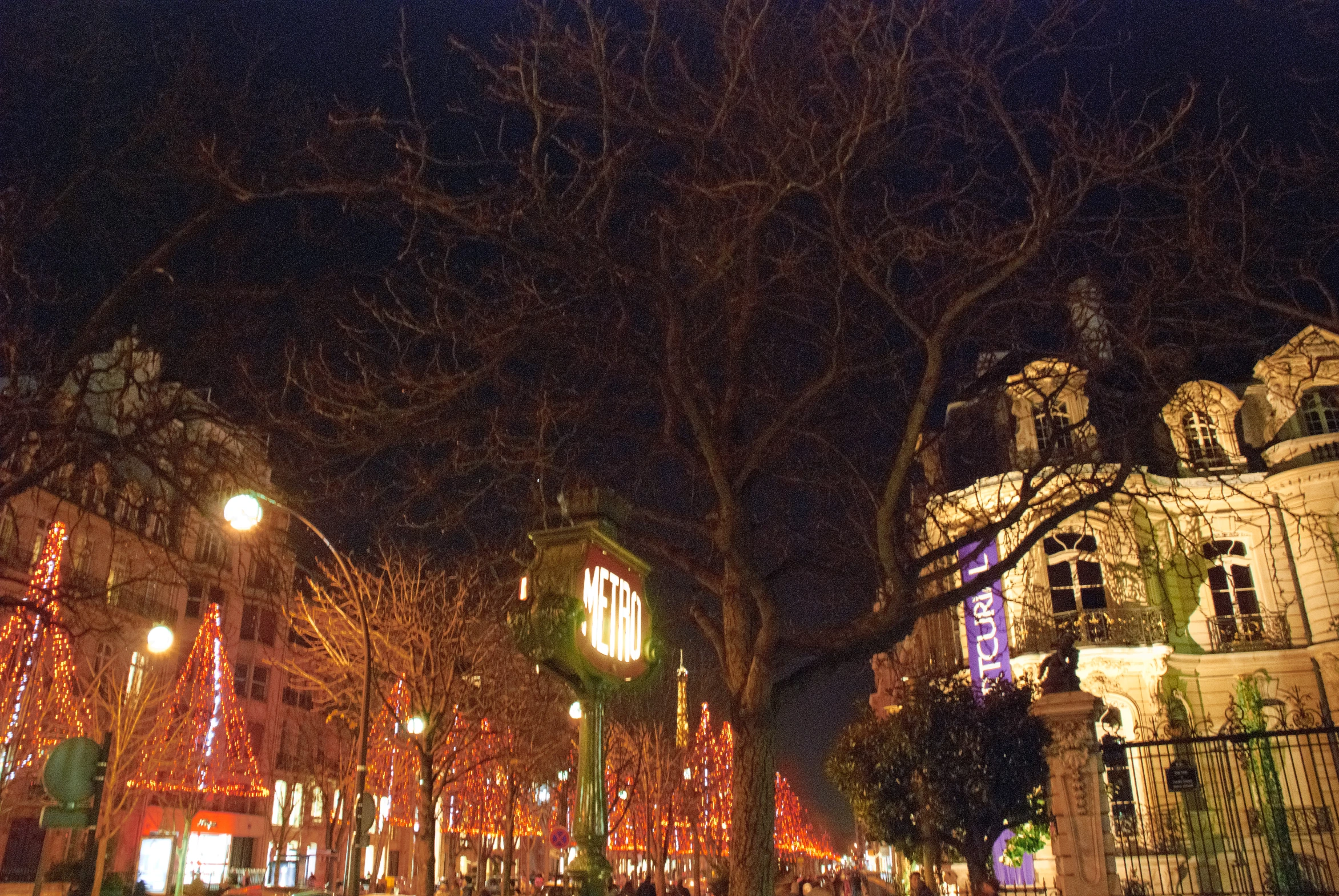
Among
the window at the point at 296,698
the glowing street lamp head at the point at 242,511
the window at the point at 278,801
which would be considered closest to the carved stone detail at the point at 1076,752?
the glowing street lamp head at the point at 242,511

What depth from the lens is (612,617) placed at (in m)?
6.49

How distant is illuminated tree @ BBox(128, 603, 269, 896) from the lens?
99.6ft

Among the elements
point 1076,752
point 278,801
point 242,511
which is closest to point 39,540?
point 278,801

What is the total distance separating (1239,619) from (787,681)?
65.7 ft

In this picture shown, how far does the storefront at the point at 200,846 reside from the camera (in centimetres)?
4150

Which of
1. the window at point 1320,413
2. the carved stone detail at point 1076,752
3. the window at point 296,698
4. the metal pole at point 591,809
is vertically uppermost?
the window at point 1320,413

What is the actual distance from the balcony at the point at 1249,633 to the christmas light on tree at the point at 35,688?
2721cm

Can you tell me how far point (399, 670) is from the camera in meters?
25.8

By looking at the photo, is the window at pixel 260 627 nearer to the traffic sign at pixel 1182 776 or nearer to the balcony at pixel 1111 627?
the balcony at pixel 1111 627

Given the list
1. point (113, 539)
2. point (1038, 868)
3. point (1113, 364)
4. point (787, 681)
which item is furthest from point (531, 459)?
point (1038, 868)

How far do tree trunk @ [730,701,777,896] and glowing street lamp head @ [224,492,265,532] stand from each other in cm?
590

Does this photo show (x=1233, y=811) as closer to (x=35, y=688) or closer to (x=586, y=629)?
(x=586, y=629)

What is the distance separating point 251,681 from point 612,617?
161 feet

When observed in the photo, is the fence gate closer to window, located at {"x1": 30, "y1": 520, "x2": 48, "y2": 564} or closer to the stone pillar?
the stone pillar
